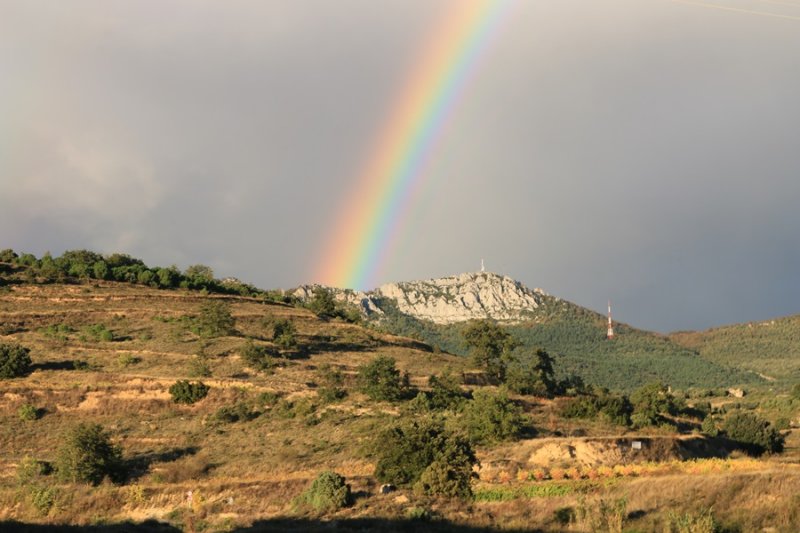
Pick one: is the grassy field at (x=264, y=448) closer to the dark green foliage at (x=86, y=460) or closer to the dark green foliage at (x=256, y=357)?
the dark green foliage at (x=256, y=357)

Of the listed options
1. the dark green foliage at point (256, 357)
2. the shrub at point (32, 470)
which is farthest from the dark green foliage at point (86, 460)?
the dark green foliage at point (256, 357)

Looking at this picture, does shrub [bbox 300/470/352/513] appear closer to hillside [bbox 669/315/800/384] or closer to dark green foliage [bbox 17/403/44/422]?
dark green foliage [bbox 17/403/44/422]

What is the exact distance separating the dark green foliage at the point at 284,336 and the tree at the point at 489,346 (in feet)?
63.7

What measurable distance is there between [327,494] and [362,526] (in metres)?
3.81

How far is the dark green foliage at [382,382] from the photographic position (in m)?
62.3

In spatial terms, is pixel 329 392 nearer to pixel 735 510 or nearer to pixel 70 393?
pixel 70 393

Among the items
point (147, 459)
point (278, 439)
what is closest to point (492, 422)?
point (278, 439)

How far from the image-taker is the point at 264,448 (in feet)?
166

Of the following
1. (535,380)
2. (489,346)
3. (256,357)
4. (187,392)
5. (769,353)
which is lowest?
(187,392)

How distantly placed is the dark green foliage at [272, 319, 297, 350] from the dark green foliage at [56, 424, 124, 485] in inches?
1502

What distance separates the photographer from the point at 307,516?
30.6m

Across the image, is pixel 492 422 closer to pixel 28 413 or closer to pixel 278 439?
pixel 278 439

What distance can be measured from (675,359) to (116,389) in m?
145

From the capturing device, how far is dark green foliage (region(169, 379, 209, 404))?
61844 millimetres
